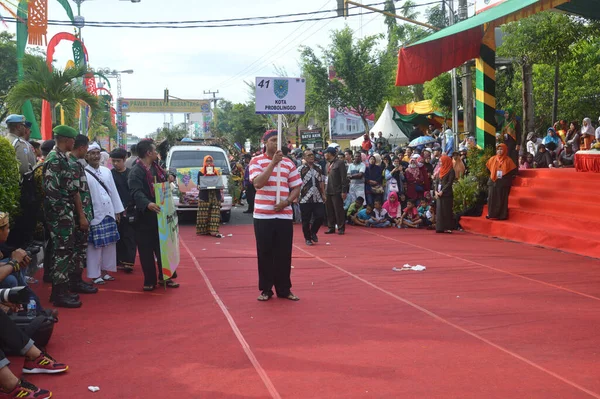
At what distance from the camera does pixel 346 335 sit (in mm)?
6113

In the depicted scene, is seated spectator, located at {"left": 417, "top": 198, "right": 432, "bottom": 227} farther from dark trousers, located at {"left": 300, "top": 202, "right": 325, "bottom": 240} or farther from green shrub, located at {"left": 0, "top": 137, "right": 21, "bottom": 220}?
green shrub, located at {"left": 0, "top": 137, "right": 21, "bottom": 220}

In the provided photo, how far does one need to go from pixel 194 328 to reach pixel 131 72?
58895mm

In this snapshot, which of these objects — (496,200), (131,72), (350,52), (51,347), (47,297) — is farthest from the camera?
(131,72)

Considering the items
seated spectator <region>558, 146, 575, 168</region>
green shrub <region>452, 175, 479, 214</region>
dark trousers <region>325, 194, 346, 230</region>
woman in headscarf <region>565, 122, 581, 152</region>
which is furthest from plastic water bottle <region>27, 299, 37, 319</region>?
woman in headscarf <region>565, 122, 581, 152</region>

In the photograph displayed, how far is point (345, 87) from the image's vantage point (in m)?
36.8

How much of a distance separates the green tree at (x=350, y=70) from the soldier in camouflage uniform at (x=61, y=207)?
1167 inches

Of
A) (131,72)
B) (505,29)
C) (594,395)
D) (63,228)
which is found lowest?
Answer: (594,395)

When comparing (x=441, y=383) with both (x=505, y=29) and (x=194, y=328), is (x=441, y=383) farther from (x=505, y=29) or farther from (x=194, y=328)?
(x=505, y=29)

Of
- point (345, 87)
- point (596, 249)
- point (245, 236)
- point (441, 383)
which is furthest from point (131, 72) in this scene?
point (441, 383)

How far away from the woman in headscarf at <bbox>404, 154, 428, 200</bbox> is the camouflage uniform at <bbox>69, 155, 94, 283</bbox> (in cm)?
978

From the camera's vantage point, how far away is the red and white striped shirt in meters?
7.54

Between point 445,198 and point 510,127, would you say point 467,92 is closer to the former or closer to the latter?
point 510,127

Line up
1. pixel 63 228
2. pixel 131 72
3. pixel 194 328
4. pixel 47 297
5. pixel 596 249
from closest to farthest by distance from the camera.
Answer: pixel 194 328 → pixel 63 228 → pixel 47 297 → pixel 596 249 → pixel 131 72

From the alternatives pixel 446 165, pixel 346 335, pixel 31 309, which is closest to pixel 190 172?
pixel 446 165
